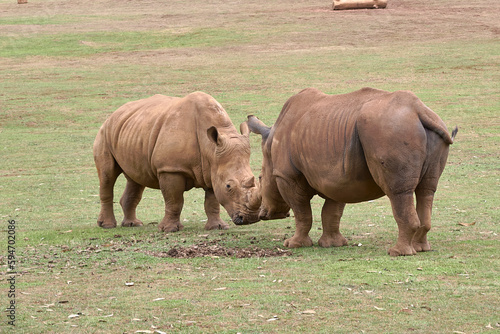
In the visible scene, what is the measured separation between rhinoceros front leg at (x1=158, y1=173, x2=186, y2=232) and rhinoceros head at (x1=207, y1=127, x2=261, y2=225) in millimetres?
720

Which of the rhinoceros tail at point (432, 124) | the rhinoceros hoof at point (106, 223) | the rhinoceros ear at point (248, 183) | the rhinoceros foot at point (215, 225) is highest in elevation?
the rhinoceros tail at point (432, 124)

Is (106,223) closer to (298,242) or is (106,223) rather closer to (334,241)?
(298,242)

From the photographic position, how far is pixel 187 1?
52625 millimetres

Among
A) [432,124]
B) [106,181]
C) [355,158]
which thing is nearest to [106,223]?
[106,181]

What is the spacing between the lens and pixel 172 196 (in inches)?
481

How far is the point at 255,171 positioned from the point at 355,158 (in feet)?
30.7

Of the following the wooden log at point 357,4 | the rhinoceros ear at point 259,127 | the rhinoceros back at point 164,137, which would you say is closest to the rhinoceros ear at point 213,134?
the rhinoceros back at point 164,137

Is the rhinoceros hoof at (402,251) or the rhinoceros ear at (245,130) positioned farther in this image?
the rhinoceros ear at (245,130)

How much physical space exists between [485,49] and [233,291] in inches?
1149

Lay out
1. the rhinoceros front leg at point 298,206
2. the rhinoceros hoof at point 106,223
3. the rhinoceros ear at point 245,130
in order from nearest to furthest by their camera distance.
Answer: the rhinoceros front leg at point 298,206 < the rhinoceros ear at point 245,130 < the rhinoceros hoof at point 106,223

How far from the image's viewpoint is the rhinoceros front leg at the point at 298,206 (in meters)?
10.3

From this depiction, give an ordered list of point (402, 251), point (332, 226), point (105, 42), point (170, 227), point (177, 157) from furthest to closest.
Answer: point (105, 42) < point (170, 227) < point (177, 157) < point (332, 226) < point (402, 251)

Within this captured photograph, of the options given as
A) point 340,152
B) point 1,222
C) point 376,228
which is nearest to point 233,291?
point 340,152

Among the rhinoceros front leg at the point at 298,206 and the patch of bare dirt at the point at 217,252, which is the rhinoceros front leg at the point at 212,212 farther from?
the rhinoceros front leg at the point at 298,206
